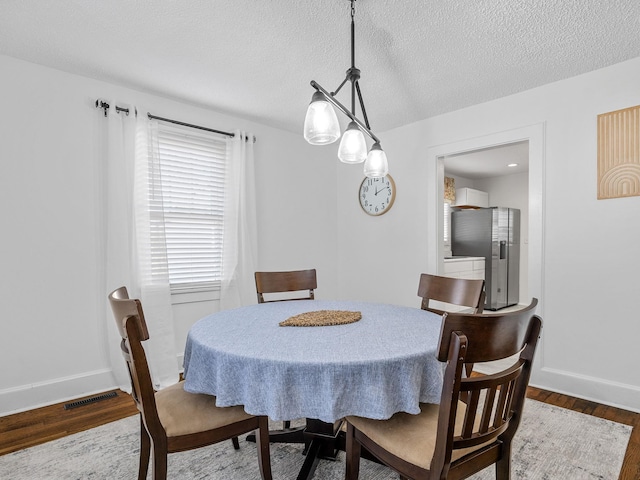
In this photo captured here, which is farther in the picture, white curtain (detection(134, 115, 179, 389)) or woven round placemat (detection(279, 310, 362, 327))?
white curtain (detection(134, 115, 179, 389))

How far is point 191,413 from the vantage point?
1365mm

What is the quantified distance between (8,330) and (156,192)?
52.6 inches

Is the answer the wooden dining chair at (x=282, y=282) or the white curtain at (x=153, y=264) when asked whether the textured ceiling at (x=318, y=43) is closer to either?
the white curtain at (x=153, y=264)

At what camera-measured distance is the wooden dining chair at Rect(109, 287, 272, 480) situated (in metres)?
1.18

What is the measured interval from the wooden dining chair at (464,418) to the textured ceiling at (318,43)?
1.65m

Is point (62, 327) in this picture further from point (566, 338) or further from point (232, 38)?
point (566, 338)

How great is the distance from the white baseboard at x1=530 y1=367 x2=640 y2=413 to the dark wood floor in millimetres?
66

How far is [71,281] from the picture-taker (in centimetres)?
256

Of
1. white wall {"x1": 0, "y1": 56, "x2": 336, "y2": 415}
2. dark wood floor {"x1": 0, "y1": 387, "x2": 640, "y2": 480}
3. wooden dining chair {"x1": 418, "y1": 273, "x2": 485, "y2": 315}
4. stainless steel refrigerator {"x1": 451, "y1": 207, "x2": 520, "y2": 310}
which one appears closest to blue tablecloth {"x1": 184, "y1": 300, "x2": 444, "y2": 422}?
wooden dining chair {"x1": 418, "y1": 273, "x2": 485, "y2": 315}

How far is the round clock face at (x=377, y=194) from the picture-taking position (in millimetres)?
3797

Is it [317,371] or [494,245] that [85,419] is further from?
[494,245]

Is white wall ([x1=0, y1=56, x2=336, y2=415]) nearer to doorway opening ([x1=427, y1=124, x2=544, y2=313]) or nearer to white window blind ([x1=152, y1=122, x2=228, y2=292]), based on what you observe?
white window blind ([x1=152, y1=122, x2=228, y2=292])

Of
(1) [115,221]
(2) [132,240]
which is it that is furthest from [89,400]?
(1) [115,221]

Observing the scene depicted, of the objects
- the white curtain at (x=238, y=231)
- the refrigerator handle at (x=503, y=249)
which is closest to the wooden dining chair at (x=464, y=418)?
the white curtain at (x=238, y=231)
